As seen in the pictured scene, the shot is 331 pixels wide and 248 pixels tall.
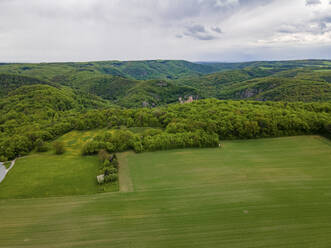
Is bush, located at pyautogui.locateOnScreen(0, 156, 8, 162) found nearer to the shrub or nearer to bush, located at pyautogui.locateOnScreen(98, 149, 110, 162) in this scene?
bush, located at pyautogui.locateOnScreen(98, 149, 110, 162)

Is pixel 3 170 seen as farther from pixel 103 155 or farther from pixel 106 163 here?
pixel 106 163

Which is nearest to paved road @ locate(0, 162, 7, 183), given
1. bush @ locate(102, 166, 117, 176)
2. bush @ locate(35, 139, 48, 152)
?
bush @ locate(35, 139, 48, 152)

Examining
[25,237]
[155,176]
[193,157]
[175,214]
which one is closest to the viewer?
[25,237]

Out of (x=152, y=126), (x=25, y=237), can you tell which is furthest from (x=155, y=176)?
(x=152, y=126)

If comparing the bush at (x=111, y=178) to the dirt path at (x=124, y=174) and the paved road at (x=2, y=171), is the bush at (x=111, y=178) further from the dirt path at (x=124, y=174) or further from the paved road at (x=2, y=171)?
the paved road at (x=2, y=171)

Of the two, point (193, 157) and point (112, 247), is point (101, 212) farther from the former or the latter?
point (193, 157)

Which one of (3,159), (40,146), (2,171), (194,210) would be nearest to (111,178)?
(194,210)

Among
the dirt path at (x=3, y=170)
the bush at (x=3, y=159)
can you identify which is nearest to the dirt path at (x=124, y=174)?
the dirt path at (x=3, y=170)
